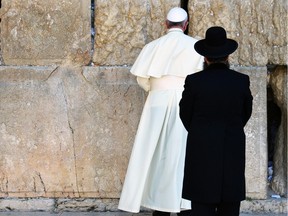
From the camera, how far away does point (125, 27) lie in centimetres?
693

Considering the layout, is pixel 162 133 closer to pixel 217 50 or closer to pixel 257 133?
pixel 257 133

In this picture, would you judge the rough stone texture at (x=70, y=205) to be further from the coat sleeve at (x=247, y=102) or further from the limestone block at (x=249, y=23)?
the coat sleeve at (x=247, y=102)

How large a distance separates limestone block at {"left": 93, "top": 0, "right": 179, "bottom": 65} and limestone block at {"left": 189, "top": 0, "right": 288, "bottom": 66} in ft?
0.93

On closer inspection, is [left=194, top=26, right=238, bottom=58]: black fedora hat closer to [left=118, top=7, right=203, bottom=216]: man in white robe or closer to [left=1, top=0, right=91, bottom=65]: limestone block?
[left=118, top=7, right=203, bottom=216]: man in white robe

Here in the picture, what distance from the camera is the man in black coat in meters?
4.80

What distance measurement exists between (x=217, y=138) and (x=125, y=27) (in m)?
2.43

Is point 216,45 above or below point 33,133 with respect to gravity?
above

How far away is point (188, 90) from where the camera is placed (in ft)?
16.2

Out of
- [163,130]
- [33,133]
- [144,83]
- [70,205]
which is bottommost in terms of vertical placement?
[70,205]

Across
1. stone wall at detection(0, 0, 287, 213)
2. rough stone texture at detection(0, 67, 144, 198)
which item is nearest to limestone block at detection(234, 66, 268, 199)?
stone wall at detection(0, 0, 287, 213)

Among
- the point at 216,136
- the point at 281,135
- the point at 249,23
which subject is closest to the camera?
the point at 216,136

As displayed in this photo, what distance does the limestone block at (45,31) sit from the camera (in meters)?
6.95

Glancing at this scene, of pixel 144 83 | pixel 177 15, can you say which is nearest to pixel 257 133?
pixel 144 83

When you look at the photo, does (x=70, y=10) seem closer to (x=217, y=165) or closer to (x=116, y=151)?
(x=116, y=151)
